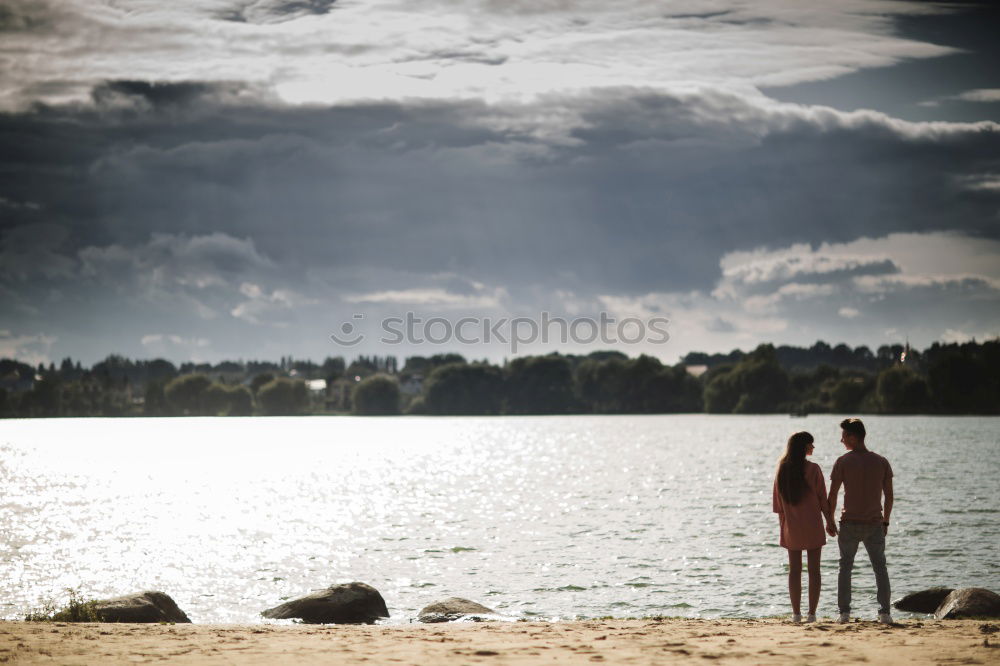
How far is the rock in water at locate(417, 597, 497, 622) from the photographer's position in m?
25.4

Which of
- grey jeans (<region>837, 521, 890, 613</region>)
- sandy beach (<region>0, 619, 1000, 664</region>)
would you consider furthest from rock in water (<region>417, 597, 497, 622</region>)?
grey jeans (<region>837, 521, 890, 613</region>)

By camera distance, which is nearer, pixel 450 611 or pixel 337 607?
pixel 450 611

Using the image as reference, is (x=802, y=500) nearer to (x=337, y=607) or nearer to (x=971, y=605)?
(x=971, y=605)

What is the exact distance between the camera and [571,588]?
32.7 m

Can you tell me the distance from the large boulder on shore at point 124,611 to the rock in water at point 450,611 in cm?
580

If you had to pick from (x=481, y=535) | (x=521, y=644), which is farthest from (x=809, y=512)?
(x=481, y=535)

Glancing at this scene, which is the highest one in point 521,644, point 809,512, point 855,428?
point 855,428

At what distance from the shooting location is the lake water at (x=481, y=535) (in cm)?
3244

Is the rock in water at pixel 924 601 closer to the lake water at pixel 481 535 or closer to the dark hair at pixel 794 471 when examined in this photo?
the lake water at pixel 481 535

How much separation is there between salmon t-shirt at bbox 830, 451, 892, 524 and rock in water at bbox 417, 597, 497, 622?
449 inches

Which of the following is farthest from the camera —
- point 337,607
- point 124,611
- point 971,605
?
point 337,607

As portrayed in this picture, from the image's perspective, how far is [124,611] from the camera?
74.6 feet

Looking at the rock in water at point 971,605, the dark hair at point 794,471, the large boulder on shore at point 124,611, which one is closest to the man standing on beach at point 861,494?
the dark hair at point 794,471

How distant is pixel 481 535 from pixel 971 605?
28741 millimetres
